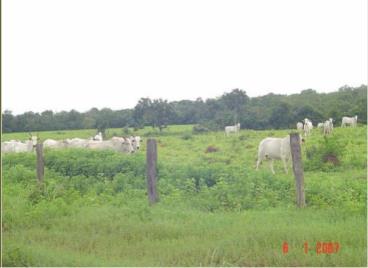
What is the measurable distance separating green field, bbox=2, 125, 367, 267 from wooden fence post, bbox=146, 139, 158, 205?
0.63 ft

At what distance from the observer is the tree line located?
40.7 metres

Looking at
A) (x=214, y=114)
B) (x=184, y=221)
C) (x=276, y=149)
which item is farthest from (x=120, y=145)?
(x=214, y=114)

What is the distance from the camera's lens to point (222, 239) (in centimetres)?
698

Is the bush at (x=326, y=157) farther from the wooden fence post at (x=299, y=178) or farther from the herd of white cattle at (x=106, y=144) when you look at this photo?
the herd of white cattle at (x=106, y=144)

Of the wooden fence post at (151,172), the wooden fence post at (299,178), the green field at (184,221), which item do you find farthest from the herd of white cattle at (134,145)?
the wooden fence post at (151,172)

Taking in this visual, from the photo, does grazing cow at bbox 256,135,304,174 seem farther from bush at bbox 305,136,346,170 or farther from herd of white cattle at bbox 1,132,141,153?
herd of white cattle at bbox 1,132,141,153

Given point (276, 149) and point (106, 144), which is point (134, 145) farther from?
point (276, 149)
